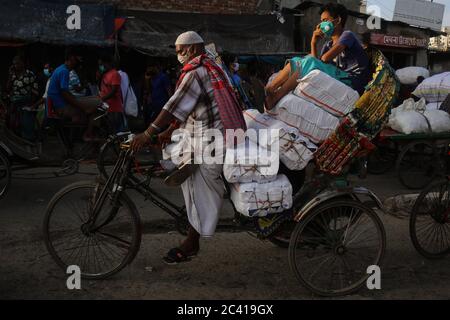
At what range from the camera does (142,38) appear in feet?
38.1

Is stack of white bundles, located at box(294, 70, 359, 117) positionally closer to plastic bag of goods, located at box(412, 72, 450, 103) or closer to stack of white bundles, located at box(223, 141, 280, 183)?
A: stack of white bundles, located at box(223, 141, 280, 183)

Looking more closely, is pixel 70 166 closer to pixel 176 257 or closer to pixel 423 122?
pixel 176 257

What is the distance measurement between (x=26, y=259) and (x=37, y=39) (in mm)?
7969

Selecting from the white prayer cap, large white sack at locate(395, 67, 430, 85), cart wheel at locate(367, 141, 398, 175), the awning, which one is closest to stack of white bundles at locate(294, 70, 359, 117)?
the white prayer cap

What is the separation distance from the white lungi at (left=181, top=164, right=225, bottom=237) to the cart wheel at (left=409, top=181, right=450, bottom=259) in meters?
1.82

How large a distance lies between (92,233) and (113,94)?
5785 mm

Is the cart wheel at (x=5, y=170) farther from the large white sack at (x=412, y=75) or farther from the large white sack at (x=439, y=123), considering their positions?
the large white sack at (x=412, y=75)

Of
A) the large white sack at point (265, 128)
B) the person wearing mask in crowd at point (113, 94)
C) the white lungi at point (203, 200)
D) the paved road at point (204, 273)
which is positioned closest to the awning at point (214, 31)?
the person wearing mask in crowd at point (113, 94)

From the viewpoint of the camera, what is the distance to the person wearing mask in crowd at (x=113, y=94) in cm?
887

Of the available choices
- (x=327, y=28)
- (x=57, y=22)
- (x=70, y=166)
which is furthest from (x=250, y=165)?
(x=57, y=22)

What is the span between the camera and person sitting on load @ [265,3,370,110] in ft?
11.8

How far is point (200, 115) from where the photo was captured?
3.51 metres

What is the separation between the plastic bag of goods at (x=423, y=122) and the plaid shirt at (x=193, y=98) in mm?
4592

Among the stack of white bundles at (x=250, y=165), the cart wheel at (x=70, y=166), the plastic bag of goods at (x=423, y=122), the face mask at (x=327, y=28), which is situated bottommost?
the cart wheel at (x=70, y=166)
